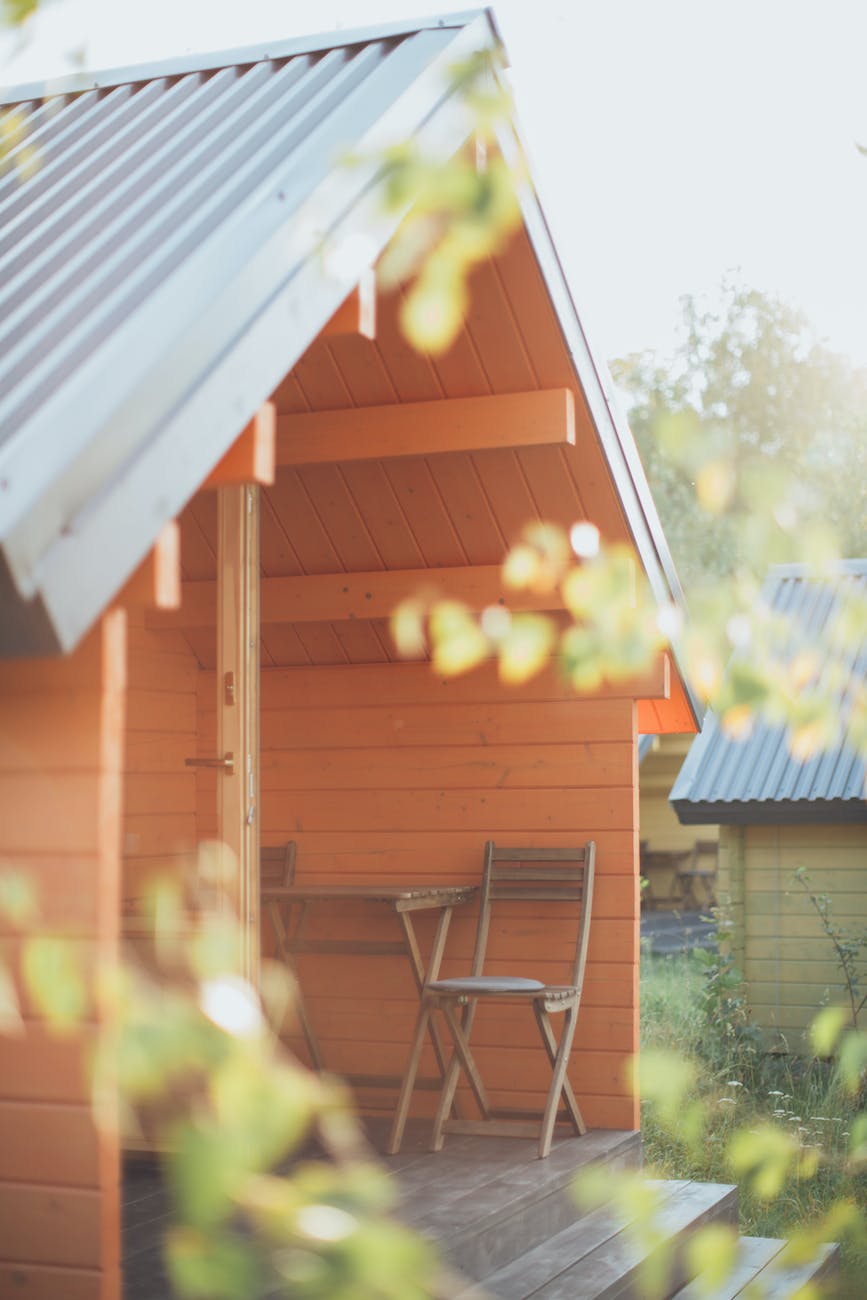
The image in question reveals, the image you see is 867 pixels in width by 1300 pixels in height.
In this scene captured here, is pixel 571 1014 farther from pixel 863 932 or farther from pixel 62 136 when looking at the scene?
pixel 863 932

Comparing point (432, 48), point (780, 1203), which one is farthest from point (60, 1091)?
point (780, 1203)

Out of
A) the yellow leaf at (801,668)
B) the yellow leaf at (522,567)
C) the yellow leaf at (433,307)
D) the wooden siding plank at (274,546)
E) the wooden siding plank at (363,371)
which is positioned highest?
the wooden siding plank at (363,371)

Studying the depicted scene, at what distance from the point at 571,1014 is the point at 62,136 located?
328cm

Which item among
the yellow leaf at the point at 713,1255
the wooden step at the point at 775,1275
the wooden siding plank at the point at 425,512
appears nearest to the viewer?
the yellow leaf at the point at 713,1255

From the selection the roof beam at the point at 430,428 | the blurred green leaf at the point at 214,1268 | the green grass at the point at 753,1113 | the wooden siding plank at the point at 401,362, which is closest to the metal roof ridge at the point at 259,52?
the wooden siding plank at the point at 401,362

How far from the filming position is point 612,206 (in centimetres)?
2508

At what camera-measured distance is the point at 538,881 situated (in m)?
5.65

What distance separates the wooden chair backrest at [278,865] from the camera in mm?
5973

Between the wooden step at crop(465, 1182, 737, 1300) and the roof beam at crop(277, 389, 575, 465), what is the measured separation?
2.25 m

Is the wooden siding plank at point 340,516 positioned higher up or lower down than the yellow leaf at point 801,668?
higher up

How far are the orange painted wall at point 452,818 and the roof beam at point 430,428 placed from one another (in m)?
1.28

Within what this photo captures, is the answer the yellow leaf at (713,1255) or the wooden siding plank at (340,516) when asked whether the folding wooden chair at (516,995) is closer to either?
the wooden siding plank at (340,516)

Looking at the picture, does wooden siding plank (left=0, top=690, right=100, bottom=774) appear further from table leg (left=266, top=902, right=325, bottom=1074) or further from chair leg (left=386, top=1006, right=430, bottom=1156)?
table leg (left=266, top=902, right=325, bottom=1074)

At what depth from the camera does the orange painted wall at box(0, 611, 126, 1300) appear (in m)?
2.63
